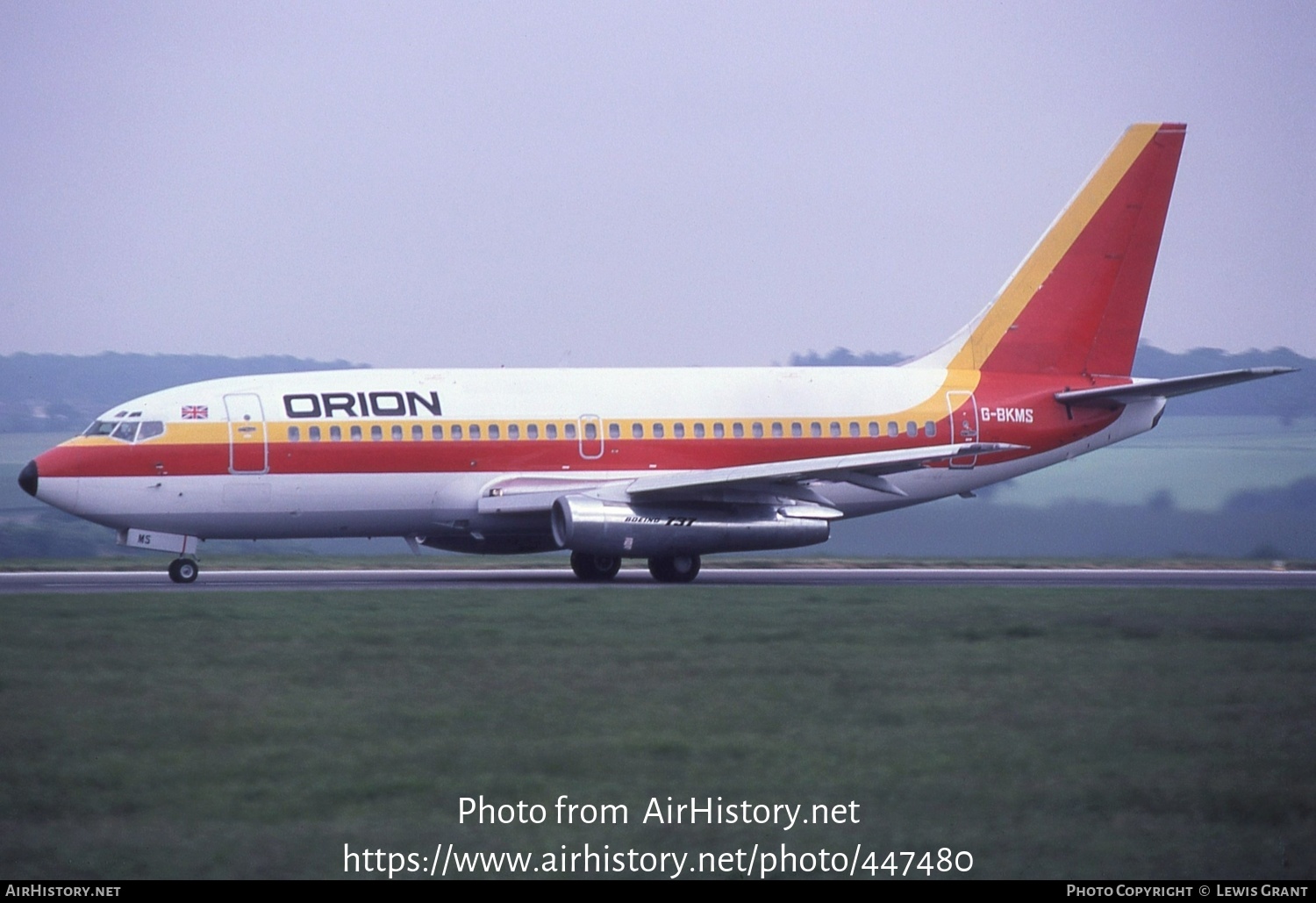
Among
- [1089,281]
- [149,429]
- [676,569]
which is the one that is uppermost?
[1089,281]

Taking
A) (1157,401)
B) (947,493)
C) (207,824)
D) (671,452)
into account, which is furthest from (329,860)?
(1157,401)

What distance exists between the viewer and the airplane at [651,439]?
87.7ft

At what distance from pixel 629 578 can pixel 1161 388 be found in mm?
10179

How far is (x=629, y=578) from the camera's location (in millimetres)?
29375

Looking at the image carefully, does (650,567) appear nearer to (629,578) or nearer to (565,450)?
(629,578)

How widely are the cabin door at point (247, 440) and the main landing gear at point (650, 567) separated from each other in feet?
18.1

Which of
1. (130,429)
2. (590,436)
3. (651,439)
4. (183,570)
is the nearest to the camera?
(130,429)

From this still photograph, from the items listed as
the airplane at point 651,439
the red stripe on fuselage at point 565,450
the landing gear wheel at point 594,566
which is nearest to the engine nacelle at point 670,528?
the airplane at point 651,439

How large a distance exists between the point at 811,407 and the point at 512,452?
5.64m

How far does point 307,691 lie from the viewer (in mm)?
14008

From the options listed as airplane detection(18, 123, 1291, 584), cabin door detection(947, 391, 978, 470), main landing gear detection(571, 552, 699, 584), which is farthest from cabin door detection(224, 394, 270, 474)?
cabin door detection(947, 391, 978, 470)

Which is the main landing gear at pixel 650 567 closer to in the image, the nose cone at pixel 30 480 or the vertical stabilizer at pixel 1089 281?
the vertical stabilizer at pixel 1089 281

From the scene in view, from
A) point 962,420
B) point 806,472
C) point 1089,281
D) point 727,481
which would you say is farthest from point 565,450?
point 1089,281

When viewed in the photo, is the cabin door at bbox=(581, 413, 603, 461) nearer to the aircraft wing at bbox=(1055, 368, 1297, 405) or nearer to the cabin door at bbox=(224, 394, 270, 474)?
the cabin door at bbox=(224, 394, 270, 474)
